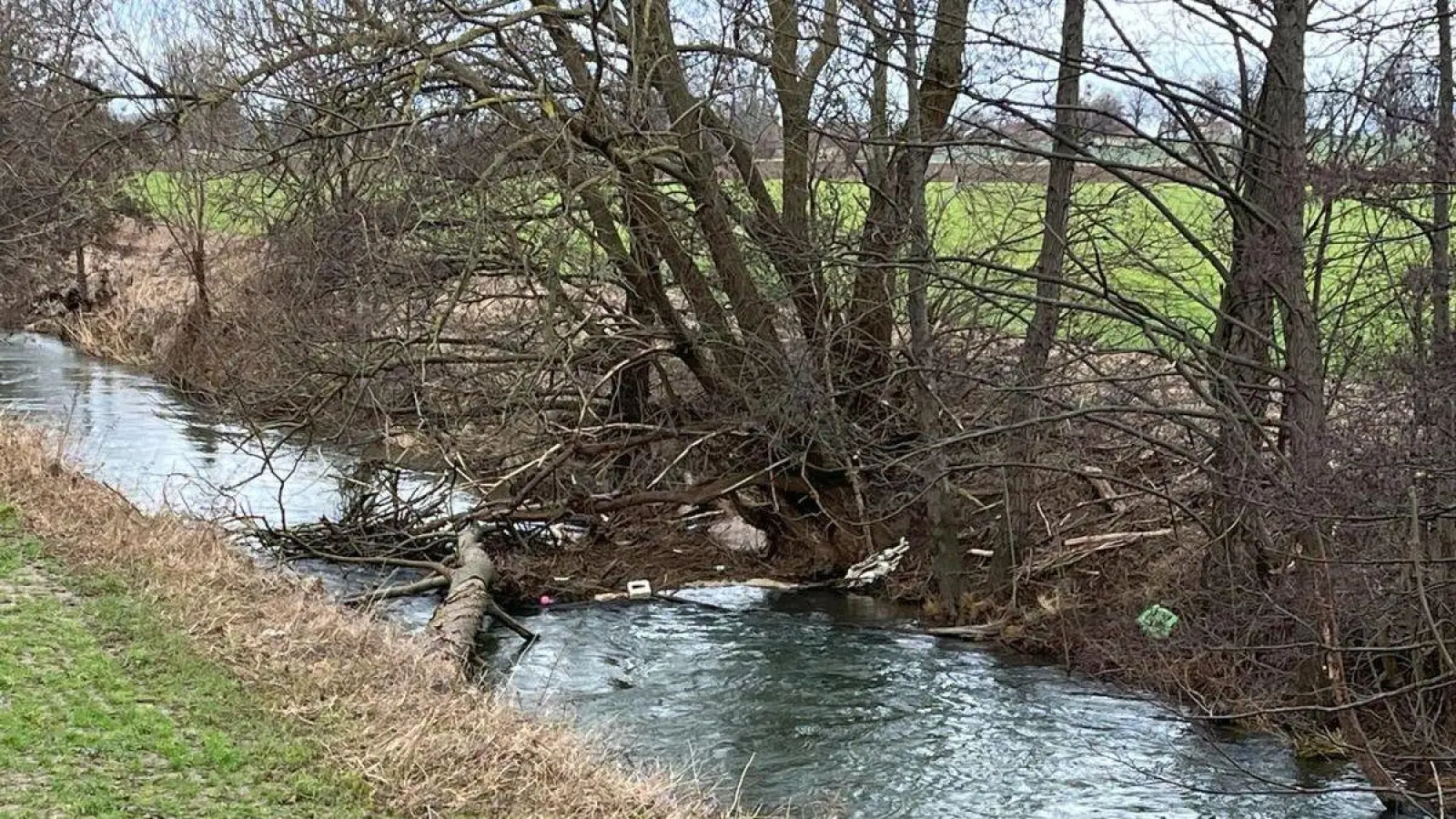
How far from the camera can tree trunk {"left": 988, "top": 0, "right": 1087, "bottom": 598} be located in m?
11.5

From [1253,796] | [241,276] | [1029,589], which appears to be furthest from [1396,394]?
[241,276]

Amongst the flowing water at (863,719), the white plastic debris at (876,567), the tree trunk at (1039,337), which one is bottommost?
the flowing water at (863,719)

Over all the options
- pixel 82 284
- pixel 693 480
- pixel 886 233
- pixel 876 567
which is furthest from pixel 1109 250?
pixel 82 284

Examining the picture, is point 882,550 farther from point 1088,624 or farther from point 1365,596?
point 1365,596

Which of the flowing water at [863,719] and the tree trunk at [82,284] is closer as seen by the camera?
the flowing water at [863,719]

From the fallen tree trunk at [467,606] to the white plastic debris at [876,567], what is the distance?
3740 millimetres

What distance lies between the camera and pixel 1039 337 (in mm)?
12547

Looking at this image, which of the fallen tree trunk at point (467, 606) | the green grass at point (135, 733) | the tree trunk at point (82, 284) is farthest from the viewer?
the tree trunk at point (82, 284)

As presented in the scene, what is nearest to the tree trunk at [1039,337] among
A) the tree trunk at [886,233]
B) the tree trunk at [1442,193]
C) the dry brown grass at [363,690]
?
the tree trunk at [886,233]

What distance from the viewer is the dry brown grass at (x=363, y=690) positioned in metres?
6.18

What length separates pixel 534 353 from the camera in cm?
1462

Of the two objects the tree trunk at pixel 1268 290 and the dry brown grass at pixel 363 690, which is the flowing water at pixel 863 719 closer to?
the dry brown grass at pixel 363 690

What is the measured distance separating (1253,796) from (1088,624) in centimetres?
351

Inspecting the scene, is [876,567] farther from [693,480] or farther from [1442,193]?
[1442,193]
